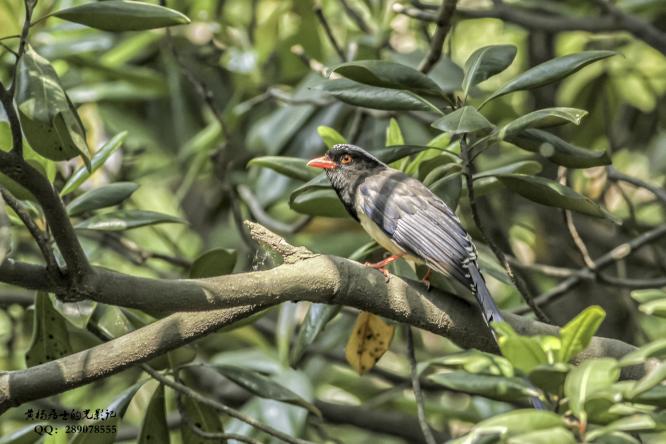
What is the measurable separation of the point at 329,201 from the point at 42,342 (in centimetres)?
121

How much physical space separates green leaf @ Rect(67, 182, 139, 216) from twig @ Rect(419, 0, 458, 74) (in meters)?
1.31

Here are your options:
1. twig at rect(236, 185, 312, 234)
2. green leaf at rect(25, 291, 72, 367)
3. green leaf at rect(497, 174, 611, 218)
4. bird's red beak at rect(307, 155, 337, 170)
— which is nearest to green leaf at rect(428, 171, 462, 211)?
green leaf at rect(497, 174, 611, 218)

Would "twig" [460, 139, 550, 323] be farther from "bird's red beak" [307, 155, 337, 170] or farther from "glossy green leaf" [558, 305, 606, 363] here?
"bird's red beak" [307, 155, 337, 170]

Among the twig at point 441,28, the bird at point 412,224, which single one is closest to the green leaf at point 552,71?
the bird at point 412,224

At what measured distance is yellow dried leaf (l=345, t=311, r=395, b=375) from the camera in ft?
12.7

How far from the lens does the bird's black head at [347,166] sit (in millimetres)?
4262

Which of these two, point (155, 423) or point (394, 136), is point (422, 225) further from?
point (155, 423)

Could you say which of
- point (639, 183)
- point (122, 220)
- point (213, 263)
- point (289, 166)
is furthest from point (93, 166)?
point (639, 183)

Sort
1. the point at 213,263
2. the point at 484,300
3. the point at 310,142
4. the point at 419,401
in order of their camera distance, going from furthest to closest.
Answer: the point at 310,142, the point at 213,263, the point at 419,401, the point at 484,300

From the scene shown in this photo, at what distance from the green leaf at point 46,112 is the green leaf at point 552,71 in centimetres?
127

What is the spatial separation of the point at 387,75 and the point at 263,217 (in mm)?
2432

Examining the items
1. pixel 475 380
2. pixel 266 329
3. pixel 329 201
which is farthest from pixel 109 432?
pixel 266 329

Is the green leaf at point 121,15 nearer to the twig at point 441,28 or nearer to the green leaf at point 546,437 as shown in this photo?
the twig at point 441,28

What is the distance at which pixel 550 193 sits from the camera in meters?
3.32
